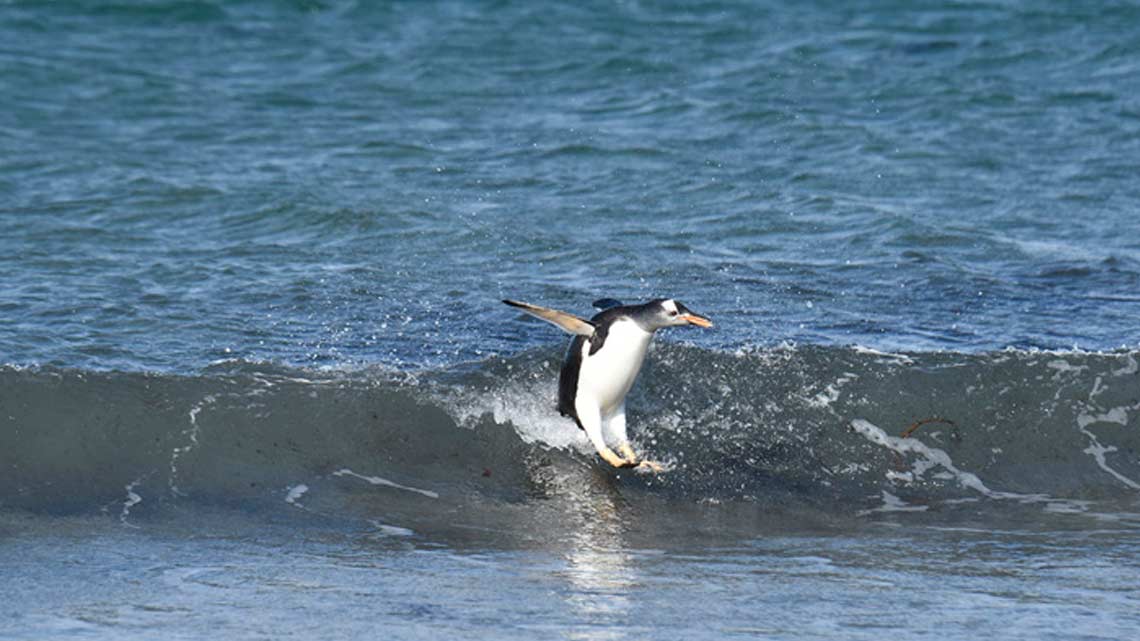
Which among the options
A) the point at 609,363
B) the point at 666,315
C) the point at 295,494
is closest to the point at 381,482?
the point at 295,494

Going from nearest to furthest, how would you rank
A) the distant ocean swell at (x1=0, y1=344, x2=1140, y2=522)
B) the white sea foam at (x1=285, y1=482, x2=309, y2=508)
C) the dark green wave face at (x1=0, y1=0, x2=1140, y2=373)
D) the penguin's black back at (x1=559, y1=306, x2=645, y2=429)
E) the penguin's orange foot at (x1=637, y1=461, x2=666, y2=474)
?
the white sea foam at (x1=285, y1=482, x2=309, y2=508), the distant ocean swell at (x1=0, y1=344, x2=1140, y2=522), the penguin's orange foot at (x1=637, y1=461, x2=666, y2=474), the penguin's black back at (x1=559, y1=306, x2=645, y2=429), the dark green wave face at (x1=0, y1=0, x2=1140, y2=373)

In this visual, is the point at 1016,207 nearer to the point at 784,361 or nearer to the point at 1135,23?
the point at 784,361

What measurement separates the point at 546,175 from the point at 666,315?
607cm

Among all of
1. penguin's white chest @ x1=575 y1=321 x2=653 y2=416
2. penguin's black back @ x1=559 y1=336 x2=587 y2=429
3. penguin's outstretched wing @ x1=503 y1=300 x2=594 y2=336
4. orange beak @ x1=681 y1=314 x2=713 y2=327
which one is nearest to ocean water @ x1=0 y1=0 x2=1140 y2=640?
penguin's black back @ x1=559 y1=336 x2=587 y2=429

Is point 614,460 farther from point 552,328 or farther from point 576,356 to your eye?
point 552,328

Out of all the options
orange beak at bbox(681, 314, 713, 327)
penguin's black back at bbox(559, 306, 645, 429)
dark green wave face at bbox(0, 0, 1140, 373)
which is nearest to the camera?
orange beak at bbox(681, 314, 713, 327)

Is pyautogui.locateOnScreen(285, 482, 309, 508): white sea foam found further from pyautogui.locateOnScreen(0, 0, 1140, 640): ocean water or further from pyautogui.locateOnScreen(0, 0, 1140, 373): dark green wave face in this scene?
pyautogui.locateOnScreen(0, 0, 1140, 373): dark green wave face

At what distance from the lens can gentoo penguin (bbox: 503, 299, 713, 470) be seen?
27.2 feet

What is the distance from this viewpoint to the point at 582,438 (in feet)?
28.7

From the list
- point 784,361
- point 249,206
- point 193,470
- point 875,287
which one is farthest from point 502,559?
point 249,206

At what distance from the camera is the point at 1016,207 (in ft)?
44.2

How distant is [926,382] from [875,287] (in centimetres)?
218

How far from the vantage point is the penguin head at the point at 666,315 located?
826 centimetres

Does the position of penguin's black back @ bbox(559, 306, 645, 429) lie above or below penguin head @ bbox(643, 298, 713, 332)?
below
